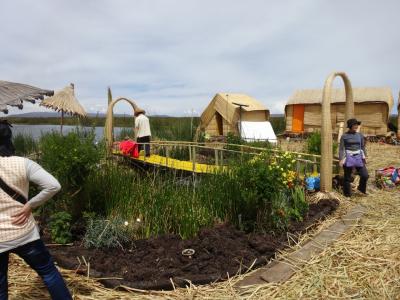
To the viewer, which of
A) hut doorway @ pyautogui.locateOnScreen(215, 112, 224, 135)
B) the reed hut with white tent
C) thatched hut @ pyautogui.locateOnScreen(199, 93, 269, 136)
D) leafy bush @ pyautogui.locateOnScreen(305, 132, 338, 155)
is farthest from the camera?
hut doorway @ pyautogui.locateOnScreen(215, 112, 224, 135)

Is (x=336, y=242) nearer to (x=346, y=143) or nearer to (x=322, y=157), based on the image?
(x=322, y=157)

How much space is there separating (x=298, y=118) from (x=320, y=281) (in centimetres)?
1674

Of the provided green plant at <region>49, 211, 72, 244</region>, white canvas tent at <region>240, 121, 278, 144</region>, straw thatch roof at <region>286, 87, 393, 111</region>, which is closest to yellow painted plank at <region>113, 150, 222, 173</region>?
green plant at <region>49, 211, 72, 244</region>

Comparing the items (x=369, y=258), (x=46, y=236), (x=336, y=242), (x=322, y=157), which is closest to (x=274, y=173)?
(x=336, y=242)

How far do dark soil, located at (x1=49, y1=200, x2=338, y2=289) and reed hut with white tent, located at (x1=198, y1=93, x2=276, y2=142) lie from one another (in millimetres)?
10496

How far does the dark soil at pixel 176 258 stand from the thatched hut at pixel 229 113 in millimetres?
11175

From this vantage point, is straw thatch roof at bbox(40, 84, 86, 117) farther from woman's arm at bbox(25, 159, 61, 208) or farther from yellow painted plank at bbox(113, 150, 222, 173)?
woman's arm at bbox(25, 159, 61, 208)

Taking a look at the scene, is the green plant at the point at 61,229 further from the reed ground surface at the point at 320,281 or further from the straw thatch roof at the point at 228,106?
the straw thatch roof at the point at 228,106

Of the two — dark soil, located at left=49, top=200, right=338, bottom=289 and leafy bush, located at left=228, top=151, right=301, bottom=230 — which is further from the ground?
leafy bush, located at left=228, top=151, right=301, bottom=230

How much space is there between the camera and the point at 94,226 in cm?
433

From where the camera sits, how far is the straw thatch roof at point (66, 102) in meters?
8.53

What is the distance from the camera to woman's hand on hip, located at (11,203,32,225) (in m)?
2.45

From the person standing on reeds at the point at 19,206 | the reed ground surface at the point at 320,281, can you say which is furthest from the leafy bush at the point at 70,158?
the person standing on reeds at the point at 19,206

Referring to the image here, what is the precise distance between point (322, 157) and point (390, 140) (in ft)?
37.9
